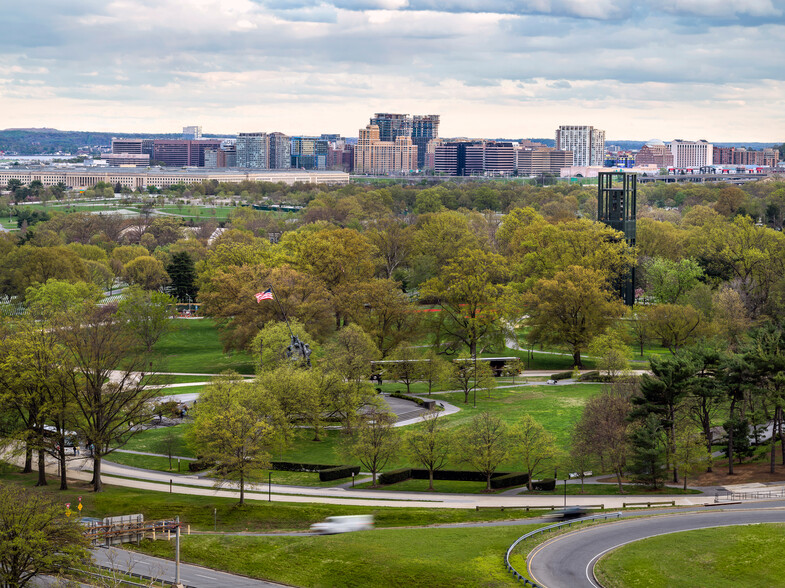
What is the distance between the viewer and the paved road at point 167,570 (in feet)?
149

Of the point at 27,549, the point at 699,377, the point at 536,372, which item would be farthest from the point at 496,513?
the point at 536,372

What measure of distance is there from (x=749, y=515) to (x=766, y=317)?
45366 mm

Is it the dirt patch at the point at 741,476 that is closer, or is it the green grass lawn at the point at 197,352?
the dirt patch at the point at 741,476

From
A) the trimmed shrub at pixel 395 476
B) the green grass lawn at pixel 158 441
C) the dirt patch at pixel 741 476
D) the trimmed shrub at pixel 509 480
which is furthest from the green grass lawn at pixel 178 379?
the dirt patch at pixel 741 476

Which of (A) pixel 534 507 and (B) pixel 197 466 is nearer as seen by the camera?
(A) pixel 534 507

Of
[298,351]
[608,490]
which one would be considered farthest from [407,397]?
[608,490]

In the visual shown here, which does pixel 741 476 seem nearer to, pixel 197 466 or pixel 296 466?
pixel 296 466

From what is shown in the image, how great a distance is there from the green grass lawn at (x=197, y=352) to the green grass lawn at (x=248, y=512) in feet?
120

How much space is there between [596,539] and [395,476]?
722 inches

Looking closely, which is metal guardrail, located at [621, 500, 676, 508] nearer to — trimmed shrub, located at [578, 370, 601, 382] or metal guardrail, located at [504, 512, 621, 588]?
metal guardrail, located at [504, 512, 621, 588]

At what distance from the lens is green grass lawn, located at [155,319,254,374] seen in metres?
97.5

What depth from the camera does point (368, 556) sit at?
47812 millimetres

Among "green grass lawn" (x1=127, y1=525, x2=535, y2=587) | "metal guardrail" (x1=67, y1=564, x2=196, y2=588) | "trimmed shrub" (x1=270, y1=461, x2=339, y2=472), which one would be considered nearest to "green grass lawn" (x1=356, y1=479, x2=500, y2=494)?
"trimmed shrub" (x1=270, y1=461, x2=339, y2=472)

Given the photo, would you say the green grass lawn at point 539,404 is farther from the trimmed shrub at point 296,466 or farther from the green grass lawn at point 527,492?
the trimmed shrub at point 296,466
